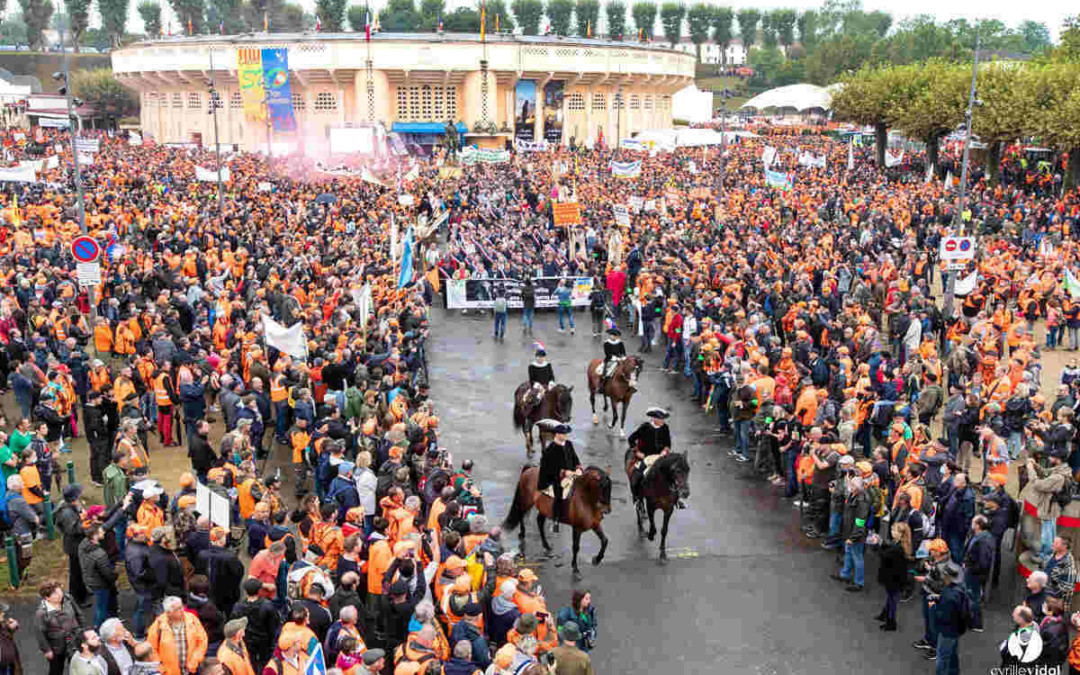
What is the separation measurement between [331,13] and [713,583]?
414 ft

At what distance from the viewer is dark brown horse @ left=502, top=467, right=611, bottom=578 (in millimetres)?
11555

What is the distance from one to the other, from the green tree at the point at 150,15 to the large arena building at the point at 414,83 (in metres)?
73.3

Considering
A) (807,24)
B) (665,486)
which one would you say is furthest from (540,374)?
(807,24)

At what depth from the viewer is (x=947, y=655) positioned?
30.5 feet

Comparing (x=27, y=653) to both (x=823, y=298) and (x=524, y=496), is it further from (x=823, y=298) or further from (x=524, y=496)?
(x=823, y=298)

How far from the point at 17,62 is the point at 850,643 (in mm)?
→ 154932

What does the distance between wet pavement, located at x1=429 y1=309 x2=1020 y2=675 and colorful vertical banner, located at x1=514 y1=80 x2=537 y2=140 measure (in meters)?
65.3

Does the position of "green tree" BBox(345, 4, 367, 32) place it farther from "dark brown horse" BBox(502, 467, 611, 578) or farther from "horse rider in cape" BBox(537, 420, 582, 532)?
"horse rider in cape" BBox(537, 420, 582, 532)

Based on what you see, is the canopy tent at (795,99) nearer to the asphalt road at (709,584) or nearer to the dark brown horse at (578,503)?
the asphalt road at (709,584)

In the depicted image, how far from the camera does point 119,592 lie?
11352 mm

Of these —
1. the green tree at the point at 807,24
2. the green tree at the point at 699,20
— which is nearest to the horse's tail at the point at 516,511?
the green tree at the point at 699,20

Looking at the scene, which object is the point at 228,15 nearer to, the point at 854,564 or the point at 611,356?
the point at 611,356

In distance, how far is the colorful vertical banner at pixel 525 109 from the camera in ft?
263

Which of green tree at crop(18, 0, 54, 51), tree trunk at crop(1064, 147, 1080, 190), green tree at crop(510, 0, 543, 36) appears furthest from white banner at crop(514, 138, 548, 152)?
green tree at crop(18, 0, 54, 51)
